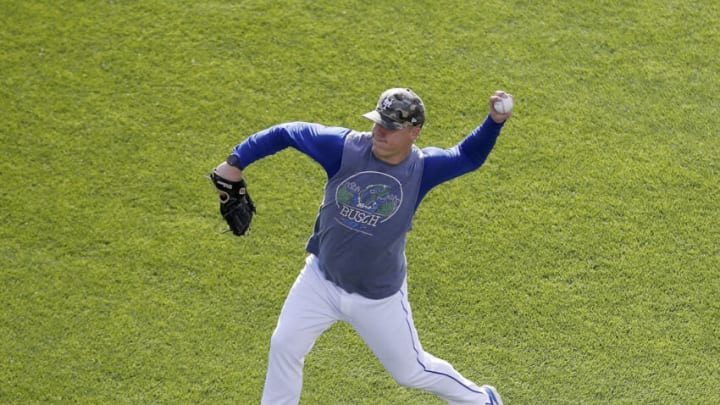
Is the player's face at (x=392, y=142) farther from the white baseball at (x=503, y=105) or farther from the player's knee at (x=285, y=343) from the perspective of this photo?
the player's knee at (x=285, y=343)

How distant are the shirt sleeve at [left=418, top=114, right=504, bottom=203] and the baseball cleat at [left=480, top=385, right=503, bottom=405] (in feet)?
4.11

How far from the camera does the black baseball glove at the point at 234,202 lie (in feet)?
16.7

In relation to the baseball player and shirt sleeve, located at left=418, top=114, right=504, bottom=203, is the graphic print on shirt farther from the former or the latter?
shirt sleeve, located at left=418, top=114, right=504, bottom=203

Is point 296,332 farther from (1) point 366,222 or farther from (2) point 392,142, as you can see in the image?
(2) point 392,142

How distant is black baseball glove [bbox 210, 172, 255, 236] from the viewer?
510cm

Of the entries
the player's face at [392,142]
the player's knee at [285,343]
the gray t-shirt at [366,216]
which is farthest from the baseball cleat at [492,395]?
the player's face at [392,142]

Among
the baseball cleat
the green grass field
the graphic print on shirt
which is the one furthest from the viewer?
the green grass field

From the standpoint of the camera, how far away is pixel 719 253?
6496 mm

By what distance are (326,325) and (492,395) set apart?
1.05 meters

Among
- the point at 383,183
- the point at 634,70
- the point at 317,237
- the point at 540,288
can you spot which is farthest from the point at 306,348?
the point at 634,70

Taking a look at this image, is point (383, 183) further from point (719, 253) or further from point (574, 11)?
point (574, 11)

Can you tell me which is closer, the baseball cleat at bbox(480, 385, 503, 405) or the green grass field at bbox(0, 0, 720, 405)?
the baseball cleat at bbox(480, 385, 503, 405)

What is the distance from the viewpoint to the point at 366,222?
16.2 feet

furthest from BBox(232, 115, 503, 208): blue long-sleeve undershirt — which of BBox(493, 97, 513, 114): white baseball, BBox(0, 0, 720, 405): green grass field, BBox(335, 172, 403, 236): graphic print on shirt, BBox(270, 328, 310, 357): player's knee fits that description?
BBox(0, 0, 720, 405): green grass field
